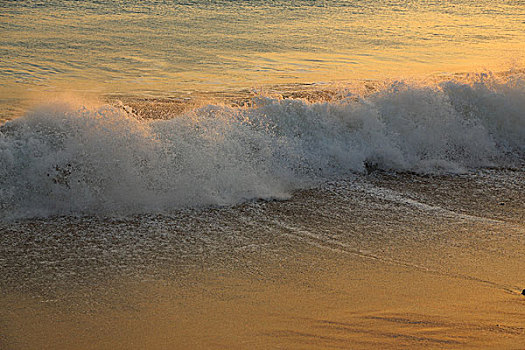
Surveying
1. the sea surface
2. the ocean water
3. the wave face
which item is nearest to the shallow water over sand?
the sea surface

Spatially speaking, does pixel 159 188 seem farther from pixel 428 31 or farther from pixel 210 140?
pixel 428 31

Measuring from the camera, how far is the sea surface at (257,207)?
371 centimetres

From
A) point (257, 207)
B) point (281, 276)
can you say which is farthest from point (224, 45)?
point (281, 276)

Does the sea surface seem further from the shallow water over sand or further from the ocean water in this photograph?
the ocean water

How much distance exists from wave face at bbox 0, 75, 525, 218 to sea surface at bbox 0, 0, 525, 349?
0.02 meters

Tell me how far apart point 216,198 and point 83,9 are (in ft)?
52.3

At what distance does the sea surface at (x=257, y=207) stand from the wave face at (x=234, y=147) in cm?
2

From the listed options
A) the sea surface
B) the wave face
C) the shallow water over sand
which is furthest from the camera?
the wave face

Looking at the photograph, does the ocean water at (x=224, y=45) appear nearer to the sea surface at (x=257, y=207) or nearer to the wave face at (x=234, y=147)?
the sea surface at (x=257, y=207)

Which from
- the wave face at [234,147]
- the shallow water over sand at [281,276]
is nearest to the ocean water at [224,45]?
the wave face at [234,147]

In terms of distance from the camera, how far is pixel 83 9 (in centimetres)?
2019

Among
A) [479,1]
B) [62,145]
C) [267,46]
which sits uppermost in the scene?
[479,1]

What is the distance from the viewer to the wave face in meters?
6.28

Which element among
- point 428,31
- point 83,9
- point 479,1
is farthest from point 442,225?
point 479,1
